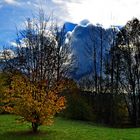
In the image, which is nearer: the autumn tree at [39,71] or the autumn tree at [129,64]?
the autumn tree at [39,71]

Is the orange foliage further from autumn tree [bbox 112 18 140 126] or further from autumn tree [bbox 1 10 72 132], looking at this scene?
autumn tree [bbox 112 18 140 126]

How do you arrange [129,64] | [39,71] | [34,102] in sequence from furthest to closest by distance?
[129,64], [39,71], [34,102]

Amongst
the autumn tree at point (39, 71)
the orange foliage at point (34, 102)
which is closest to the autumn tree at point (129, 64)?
the autumn tree at point (39, 71)

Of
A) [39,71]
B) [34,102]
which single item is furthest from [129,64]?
[34,102]

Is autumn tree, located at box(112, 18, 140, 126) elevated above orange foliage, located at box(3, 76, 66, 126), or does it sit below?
above

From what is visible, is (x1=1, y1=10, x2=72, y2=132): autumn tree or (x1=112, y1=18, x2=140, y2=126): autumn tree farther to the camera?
(x1=112, y1=18, x2=140, y2=126): autumn tree

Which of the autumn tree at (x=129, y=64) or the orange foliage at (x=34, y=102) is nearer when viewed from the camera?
the orange foliage at (x=34, y=102)

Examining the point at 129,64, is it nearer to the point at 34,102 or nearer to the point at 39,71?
the point at 39,71

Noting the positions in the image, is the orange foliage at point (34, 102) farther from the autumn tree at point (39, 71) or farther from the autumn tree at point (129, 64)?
the autumn tree at point (129, 64)

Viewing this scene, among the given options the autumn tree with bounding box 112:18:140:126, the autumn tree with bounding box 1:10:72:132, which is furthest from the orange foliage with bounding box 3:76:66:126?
the autumn tree with bounding box 112:18:140:126

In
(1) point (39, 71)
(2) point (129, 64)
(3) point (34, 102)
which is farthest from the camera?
(2) point (129, 64)

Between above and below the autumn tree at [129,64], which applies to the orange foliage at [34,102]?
below

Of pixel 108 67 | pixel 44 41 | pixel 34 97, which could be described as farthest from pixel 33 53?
pixel 34 97

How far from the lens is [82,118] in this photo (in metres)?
56.4
